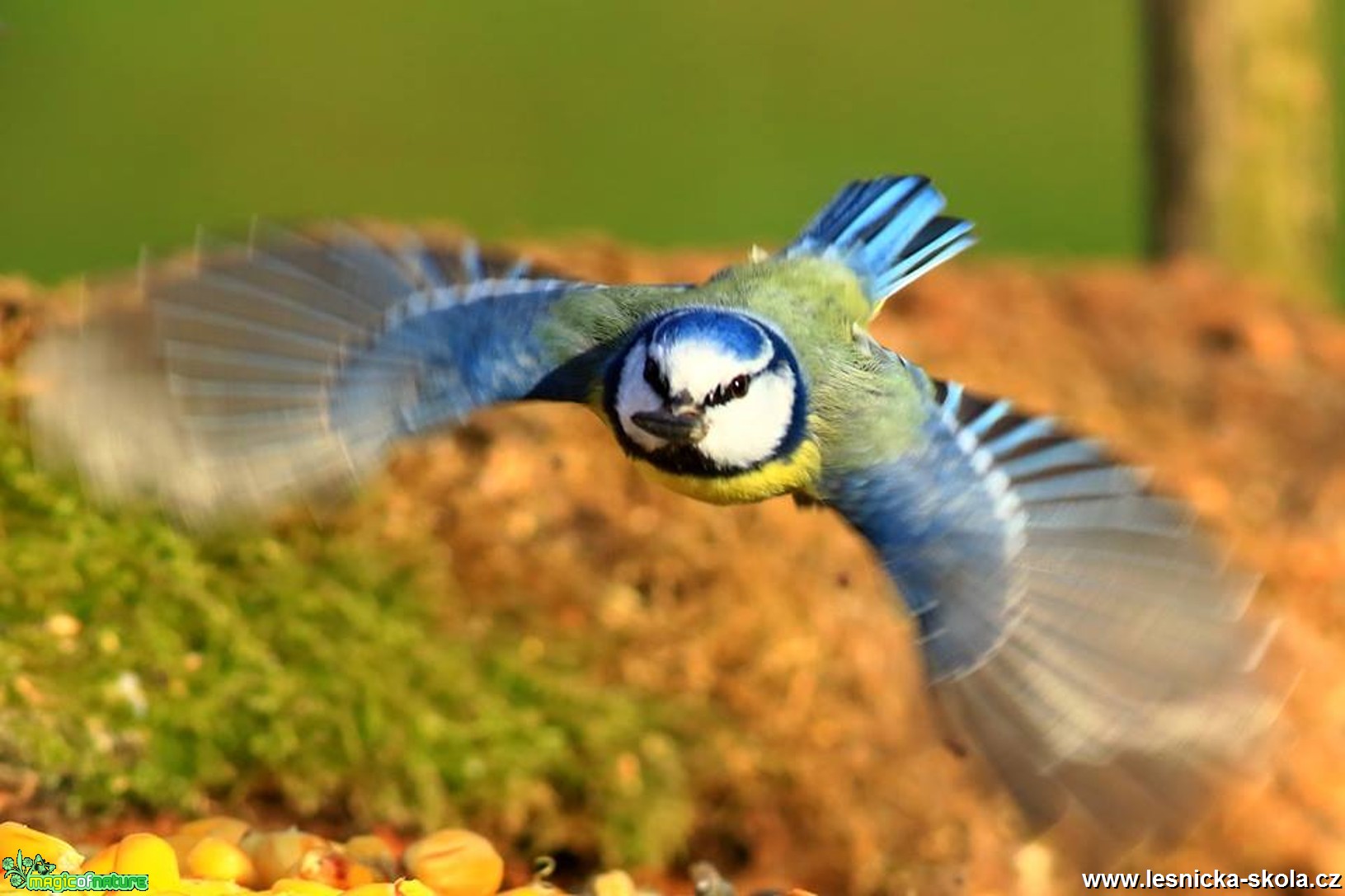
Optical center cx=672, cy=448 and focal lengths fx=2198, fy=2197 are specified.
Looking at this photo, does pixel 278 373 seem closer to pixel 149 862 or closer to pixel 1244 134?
pixel 149 862

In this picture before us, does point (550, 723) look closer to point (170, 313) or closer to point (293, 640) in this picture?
point (293, 640)

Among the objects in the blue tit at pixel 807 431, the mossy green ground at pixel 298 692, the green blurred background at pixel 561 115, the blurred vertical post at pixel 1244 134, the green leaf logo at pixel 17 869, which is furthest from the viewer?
the green blurred background at pixel 561 115

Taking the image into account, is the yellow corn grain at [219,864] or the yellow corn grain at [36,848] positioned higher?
the yellow corn grain at [219,864]

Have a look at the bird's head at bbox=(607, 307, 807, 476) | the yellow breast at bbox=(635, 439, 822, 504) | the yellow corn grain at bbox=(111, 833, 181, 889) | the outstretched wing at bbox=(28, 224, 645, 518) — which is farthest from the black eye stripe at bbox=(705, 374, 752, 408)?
the yellow corn grain at bbox=(111, 833, 181, 889)

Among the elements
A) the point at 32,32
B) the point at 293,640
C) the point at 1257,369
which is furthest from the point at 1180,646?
the point at 32,32

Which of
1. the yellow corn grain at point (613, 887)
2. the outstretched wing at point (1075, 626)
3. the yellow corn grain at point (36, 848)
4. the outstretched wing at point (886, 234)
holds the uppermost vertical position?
the outstretched wing at point (886, 234)

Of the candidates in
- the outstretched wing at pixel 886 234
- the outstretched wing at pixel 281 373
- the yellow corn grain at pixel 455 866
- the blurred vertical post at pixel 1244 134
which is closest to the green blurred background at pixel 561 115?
the blurred vertical post at pixel 1244 134

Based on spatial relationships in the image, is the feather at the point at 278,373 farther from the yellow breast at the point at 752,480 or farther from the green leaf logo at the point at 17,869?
the green leaf logo at the point at 17,869
